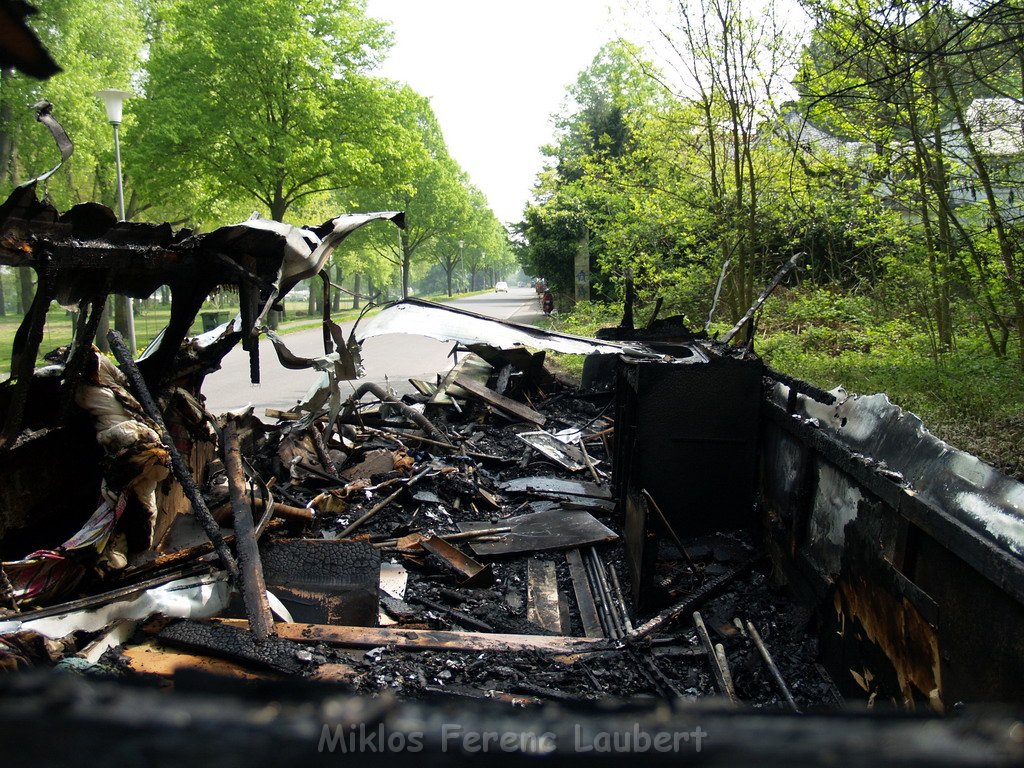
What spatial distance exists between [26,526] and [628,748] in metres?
5.22

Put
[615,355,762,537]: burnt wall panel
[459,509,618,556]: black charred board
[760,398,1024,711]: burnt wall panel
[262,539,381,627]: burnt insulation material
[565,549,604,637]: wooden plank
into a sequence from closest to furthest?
[760,398,1024,711]: burnt wall panel
[262,539,381,627]: burnt insulation material
[565,549,604,637]: wooden plank
[615,355,762,537]: burnt wall panel
[459,509,618,556]: black charred board

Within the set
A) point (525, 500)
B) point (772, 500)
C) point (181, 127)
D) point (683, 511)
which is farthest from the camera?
point (181, 127)

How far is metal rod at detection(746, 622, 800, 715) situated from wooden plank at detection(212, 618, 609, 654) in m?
0.91

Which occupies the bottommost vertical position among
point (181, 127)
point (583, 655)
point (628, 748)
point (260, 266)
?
point (583, 655)

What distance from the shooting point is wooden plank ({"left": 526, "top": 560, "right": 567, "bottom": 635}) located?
488cm

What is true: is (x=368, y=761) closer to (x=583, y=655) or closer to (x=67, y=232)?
(x=583, y=655)

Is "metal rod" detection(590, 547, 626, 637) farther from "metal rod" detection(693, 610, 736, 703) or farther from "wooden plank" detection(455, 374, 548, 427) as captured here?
"wooden plank" detection(455, 374, 548, 427)

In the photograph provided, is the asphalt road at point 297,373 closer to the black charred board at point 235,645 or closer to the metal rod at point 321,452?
the metal rod at point 321,452

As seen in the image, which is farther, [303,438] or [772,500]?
[303,438]

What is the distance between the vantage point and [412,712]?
535mm

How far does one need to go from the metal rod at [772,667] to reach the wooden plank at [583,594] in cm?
102

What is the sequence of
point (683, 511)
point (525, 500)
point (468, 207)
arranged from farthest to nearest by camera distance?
point (468, 207) → point (525, 500) → point (683, 511)

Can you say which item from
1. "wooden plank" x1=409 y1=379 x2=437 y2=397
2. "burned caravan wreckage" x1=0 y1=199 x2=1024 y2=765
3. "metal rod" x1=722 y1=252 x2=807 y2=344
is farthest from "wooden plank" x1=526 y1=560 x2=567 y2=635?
"wooden plank" x1=409 y1=379 x2=437 y2=397

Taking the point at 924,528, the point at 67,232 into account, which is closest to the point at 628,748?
the point at 924,528
